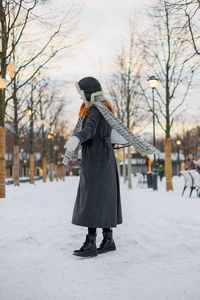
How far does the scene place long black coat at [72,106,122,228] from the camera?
386 cm

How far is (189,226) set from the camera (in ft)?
18.9

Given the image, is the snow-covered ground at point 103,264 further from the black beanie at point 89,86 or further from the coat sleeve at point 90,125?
the black beanie at point 89,86

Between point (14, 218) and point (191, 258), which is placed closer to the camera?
point (191, 258)

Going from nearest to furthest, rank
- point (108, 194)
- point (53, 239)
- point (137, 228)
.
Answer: point (108, 194)
point (53, 239)
point (137, 228)

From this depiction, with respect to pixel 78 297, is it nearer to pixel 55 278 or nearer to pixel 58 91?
pixel 55 278

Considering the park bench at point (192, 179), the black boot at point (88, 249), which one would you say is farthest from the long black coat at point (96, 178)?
the park bench at point (192, 179)

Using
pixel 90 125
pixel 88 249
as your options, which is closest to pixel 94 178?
pixel 90 125

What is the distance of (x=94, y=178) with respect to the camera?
3947 millimetres

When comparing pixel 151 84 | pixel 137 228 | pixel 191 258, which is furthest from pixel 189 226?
pixel 151 84

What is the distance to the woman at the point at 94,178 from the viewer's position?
385 cm

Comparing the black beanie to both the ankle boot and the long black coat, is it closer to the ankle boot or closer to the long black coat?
the long black coat

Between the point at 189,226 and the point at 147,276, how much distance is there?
9.46 ft

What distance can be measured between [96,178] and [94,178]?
23mm

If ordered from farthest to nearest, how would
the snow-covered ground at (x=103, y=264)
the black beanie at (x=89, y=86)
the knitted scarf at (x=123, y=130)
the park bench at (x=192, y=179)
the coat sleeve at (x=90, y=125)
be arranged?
the park bench at (x=192, y=179) < the black beanie at (x=89, y=86) < the knitted scarf at (x=123, y=130) < the coat sleeve at (x=90, y=125) < the snow-covered ground at (x=103, y=264)
